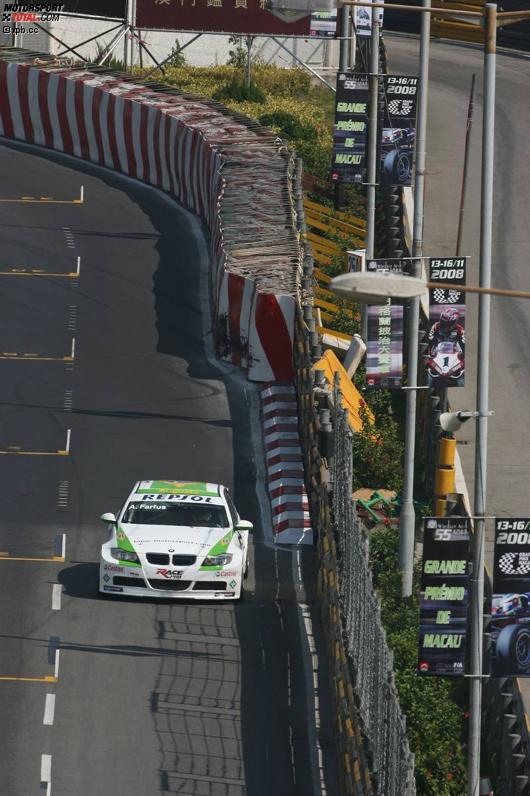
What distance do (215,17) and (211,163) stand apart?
12.4 meters

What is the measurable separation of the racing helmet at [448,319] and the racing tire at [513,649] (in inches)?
253

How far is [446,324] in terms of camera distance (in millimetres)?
23406

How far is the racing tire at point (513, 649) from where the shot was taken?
17.7 m

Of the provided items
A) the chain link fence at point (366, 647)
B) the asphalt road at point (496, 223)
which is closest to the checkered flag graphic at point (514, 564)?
the chain link fence at point (366, 647)

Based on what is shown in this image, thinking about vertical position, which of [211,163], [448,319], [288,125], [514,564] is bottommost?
[514,564]

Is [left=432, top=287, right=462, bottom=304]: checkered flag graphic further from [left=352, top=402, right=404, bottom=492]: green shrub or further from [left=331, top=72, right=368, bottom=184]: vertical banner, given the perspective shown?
[left=331, top=72, right=368, bottom=184]: vertical banner

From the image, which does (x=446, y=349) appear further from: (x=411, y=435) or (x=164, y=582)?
(x=164, y=582)

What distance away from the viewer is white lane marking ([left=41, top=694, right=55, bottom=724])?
1931cm

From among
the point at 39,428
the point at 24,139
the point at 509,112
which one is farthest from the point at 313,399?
the point at 509,112

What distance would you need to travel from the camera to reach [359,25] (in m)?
42.9

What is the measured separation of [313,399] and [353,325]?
9060 mm

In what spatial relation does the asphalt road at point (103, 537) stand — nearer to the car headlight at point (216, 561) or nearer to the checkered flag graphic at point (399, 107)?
the car headlight at point (216, 561)

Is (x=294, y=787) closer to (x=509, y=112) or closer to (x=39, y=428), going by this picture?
(x=39, y=428)

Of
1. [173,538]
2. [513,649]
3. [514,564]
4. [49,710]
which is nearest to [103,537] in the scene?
[173,538]
